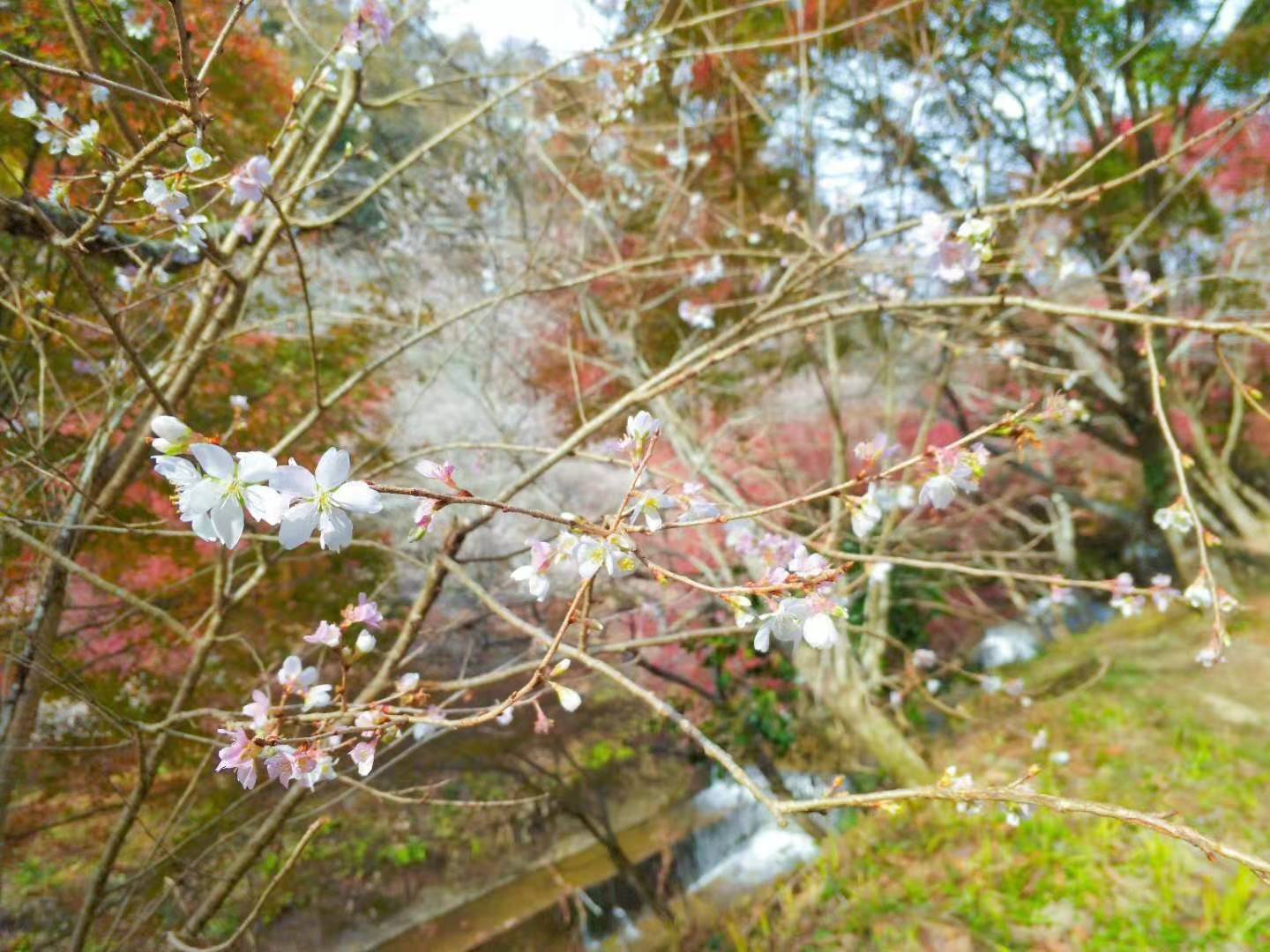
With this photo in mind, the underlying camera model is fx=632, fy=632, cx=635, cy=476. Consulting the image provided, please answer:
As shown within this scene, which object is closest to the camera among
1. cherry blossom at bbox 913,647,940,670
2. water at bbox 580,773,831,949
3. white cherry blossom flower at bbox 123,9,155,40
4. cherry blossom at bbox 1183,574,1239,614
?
cherry blossom at bbox 1183,574,1239,614

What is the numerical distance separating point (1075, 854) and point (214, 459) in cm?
413

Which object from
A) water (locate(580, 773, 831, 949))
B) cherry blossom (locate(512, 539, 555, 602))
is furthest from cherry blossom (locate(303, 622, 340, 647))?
water (locate(580, 773, 831, 949))

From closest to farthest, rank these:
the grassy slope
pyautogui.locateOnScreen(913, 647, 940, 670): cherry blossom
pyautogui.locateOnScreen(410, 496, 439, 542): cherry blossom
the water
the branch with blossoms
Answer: pyautogui.locateOnScreen(410, 496, 439, 542): cherry blossom → the branch with blossoms → the grassy slope → pyautogui.locateOnScreen(913, 647, 940, 670): cherry blossom → the water

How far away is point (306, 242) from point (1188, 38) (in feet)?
23.0

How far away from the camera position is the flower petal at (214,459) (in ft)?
2.16

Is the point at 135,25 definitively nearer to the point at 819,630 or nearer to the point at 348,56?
the point at 348,56

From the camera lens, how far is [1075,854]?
318cm

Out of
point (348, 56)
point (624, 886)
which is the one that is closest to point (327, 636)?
point (348, 56)

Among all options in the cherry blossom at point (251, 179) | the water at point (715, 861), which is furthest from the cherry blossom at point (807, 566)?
the water at point (715, 861)

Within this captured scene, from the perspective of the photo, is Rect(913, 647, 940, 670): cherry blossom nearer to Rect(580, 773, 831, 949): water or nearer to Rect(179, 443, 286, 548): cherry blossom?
Rect(580, 773, 831, 949): water

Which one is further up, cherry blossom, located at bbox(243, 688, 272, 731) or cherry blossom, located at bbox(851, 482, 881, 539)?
cherry blossom, located at bbox(243, 688, 272, 731)

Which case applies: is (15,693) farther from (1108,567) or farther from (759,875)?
(1108,567)

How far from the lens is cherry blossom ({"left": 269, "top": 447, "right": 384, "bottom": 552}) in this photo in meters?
0.69

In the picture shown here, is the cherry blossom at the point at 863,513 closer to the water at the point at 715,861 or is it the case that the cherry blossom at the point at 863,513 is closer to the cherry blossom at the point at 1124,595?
the cherry blossom at the point at 1124,595
